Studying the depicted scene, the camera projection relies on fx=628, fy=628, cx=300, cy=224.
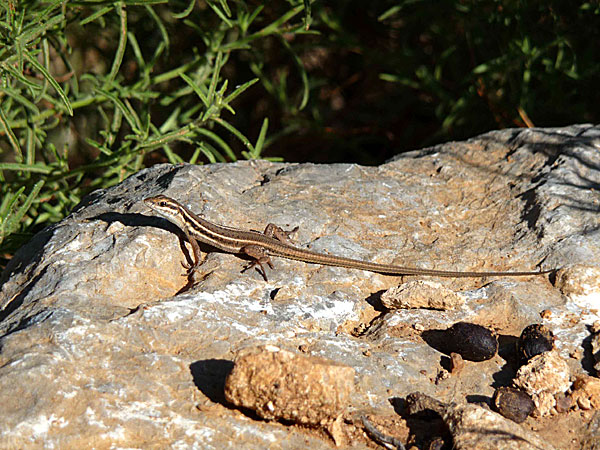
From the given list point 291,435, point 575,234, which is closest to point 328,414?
point 291,435

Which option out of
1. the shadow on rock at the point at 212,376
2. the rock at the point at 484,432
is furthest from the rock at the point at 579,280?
the shadow on rock at the point at 212,376

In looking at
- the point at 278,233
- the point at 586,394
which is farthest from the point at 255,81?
the point at 586,394

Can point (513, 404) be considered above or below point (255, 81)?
below

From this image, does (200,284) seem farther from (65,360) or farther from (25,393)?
(25,393)

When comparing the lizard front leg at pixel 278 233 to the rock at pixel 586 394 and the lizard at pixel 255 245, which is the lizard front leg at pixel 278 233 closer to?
the lizard at pixel 255 245

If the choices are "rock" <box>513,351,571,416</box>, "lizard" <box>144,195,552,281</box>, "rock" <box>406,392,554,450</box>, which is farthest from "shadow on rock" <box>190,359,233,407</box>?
"rock" <box>513,351,571,416</box>

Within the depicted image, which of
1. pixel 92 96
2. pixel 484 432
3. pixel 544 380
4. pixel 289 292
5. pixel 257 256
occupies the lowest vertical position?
pixel 544 380

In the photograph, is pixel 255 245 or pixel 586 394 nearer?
pixel 586 394

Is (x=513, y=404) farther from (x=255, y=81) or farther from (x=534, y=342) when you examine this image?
(x=255, y=81)
